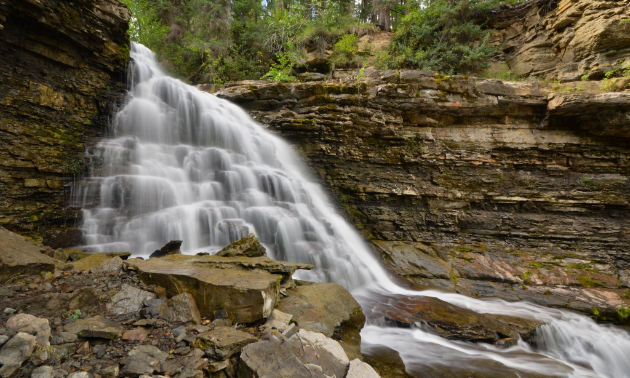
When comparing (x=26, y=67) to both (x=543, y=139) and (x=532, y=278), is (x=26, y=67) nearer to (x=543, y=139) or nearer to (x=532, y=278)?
(x=532, y=278)

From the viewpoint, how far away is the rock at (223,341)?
2.39 m

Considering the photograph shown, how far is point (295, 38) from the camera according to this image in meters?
13.3

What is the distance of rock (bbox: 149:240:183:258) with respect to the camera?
519cm

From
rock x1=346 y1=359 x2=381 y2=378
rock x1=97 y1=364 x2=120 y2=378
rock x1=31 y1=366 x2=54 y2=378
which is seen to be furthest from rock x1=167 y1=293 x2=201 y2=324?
rock x1=346 y1=359 x2=381 y2=378

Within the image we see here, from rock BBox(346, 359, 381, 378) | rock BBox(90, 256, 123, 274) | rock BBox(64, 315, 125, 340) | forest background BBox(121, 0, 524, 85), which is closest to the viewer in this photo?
rock BBox(64, 315, 125, 340)

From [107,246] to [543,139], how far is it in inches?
493

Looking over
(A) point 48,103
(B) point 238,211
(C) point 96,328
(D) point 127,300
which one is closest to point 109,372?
(C) point 96,328

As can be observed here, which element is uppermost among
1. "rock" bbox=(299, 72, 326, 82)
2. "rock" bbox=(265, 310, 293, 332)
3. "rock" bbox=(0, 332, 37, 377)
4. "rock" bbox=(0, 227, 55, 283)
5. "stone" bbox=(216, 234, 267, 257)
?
"rock" bbox=(299, 72, 326, 82)

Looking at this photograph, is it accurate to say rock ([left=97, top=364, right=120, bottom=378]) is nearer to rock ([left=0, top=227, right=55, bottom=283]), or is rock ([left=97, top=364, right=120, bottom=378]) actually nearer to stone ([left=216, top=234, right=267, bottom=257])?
rock ([left=0, top=227, right=55, bottom=283])

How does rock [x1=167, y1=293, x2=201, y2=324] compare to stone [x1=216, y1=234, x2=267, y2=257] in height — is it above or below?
below

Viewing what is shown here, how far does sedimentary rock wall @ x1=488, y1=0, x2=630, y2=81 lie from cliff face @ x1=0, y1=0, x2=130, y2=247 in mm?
14876

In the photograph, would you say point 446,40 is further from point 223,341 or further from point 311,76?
point 223,341

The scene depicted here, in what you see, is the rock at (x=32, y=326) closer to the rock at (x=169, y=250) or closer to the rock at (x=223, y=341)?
the rock at (x=223, y=341)

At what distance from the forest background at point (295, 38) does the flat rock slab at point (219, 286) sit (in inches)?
384
